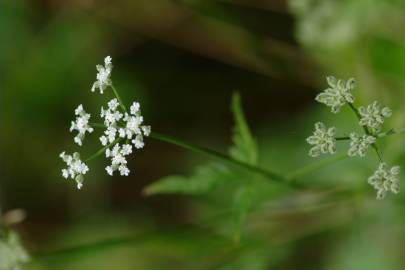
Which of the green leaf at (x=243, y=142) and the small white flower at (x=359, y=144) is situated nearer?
the small white flower at (x=359, y=144)

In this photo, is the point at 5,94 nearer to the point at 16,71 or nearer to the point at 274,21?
the point at 16,71

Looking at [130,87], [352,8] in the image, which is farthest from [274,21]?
[130,87]

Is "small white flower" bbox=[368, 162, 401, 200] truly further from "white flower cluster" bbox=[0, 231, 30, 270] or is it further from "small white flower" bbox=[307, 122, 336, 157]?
"white flower cluster" bbox=[0, 231, 30, 270]

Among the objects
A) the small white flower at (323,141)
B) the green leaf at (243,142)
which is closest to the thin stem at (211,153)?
the green leaf at (243,142)

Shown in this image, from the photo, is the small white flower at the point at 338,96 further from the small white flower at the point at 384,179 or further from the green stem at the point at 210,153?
the green stem at the point at 210,153

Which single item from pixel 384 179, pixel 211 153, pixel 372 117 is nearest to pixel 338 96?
pixel 372 117

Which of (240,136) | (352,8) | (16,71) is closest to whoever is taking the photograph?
(240,136)
